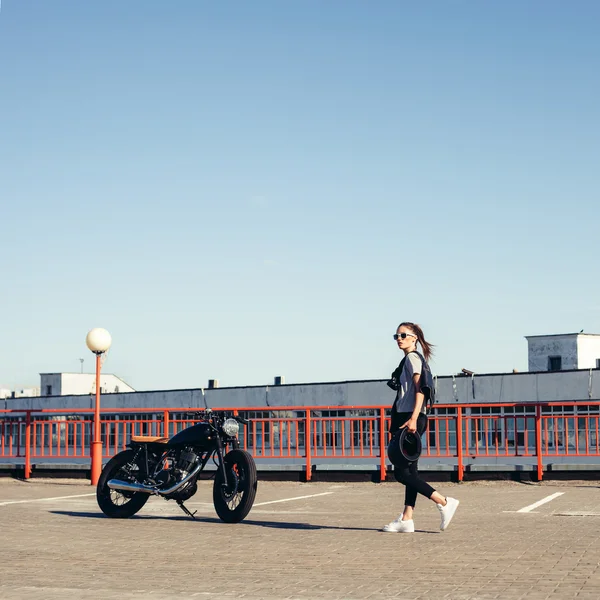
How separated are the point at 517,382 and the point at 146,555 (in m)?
42.8

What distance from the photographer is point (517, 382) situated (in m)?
49.2

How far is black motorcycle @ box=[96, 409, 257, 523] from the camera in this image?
10344mm

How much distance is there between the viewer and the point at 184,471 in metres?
10.6

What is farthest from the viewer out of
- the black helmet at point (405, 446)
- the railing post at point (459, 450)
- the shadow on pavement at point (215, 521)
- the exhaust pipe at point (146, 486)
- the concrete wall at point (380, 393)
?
the concrete wall at point (380, 393)

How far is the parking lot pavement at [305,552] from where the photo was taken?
6.46m

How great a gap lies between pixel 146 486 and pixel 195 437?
2.44 feet

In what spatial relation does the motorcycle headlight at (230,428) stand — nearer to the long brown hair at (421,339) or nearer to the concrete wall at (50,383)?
the long brown hair at (421,339)

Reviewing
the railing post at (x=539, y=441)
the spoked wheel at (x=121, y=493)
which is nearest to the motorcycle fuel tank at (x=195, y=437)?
the spoked wheel at (x=121, y=493)

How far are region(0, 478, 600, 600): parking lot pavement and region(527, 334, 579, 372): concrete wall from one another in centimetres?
5213

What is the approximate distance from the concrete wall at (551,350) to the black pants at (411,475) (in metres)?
56.1

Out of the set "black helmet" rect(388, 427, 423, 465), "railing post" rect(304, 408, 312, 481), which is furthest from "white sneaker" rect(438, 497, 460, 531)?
"railing post" rect(304, 408, 312, 481)

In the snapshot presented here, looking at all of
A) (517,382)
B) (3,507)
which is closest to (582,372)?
(517,382)

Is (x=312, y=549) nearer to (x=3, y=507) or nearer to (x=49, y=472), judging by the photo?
(x=3, y=507)

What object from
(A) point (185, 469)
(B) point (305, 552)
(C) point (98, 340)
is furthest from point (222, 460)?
(C) point (98, 340)
